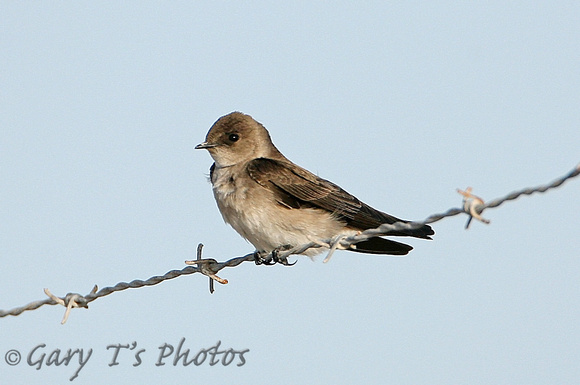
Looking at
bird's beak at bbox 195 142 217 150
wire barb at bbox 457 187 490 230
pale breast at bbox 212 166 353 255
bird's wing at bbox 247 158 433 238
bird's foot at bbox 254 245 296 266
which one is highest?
bird's beak at bbox 195 142 217 150

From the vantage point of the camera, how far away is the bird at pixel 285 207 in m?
7.37

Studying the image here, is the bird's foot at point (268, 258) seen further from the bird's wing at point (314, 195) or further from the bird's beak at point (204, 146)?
the bird's beak at point (204, 146)

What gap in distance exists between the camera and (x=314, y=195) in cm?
777

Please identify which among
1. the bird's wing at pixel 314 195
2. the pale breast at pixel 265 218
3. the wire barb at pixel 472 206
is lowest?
the wire barb at pixel 472 206

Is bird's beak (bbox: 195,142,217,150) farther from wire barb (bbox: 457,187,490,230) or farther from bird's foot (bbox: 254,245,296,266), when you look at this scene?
Answer: wire barb (bbox: 457,187,490,230)

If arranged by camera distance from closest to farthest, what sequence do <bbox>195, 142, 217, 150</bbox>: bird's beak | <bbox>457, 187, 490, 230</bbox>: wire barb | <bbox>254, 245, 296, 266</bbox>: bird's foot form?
<bbox>457, 187, 490, 230</bbox>: wire barb
<bbox>254, 245, 296, 266</bbox>: bird's foot
<bbox>195, 142, 217, 150</bbox>: bird's beak

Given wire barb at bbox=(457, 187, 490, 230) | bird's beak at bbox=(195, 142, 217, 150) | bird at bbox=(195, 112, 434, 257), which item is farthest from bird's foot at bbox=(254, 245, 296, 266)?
wire barb at bbox=(457, 187, 490, 230)

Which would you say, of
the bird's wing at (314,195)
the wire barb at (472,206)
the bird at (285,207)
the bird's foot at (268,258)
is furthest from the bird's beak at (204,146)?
the wire barb at (472,206)

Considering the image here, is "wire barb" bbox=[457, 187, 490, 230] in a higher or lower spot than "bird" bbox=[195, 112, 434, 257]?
lower

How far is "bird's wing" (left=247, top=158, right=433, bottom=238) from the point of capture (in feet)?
25.1

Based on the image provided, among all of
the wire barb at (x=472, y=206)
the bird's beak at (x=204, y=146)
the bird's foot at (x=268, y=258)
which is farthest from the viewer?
the bird's beak at (x=204, y=146)

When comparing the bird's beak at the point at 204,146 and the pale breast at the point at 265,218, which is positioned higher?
A: the bird's beak at the point at 204,146

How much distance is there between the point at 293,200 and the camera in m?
7.71

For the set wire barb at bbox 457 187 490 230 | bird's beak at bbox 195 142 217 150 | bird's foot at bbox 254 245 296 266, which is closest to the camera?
wire barb at bbox 457 187 490 230
